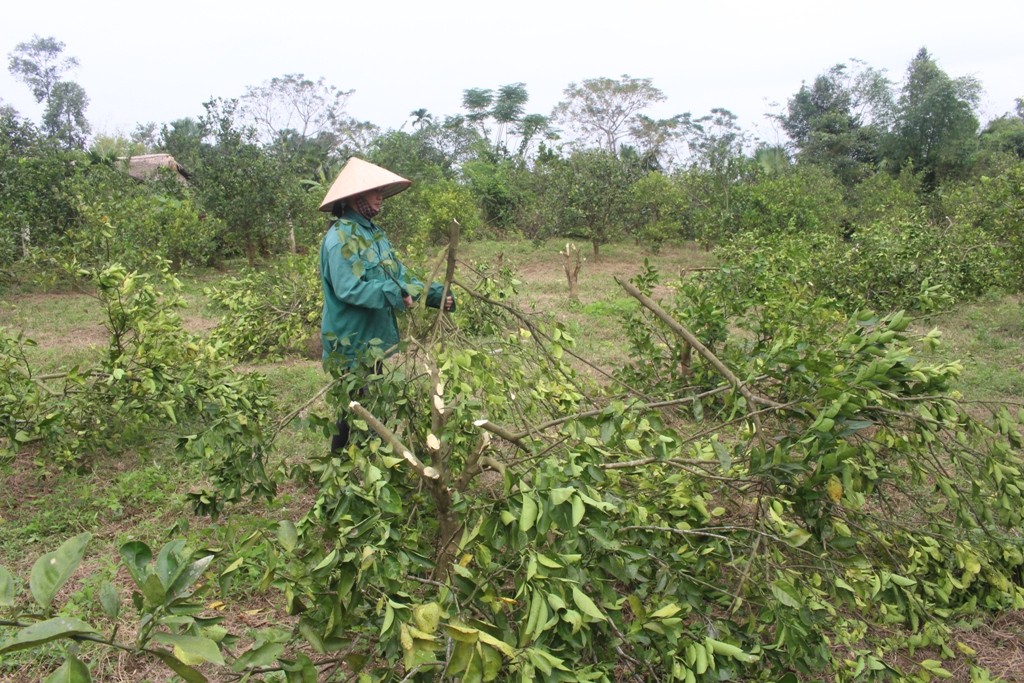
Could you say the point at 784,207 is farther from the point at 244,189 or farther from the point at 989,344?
the point at 244,189

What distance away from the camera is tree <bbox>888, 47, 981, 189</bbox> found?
20.4 meters

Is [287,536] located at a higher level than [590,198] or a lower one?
lower

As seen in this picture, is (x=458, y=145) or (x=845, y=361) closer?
(x=845, y=361)

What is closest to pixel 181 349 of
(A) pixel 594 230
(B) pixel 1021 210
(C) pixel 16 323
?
(C) pixel 16 323

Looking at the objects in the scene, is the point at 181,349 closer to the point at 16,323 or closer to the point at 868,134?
the point at 16,323

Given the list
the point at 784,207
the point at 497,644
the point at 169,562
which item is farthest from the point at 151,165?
the point at 497,644

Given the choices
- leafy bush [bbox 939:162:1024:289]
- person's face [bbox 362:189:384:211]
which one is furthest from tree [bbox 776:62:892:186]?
person's face [bbox 362:189:384:211]

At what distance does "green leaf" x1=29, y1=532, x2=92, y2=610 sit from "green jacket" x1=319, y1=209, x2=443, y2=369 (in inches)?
54.0

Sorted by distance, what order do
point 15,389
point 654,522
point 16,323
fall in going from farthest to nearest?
point 16,323 < point 15,389 < point 654,522

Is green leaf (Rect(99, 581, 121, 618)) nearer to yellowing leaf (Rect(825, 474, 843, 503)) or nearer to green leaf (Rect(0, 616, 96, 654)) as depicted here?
green leaf (Rect(0, 616, 96, 654))

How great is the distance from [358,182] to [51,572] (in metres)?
2.26

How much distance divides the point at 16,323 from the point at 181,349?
16.2 ft

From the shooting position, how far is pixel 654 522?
215 centimetres

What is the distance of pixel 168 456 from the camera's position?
4.00m
